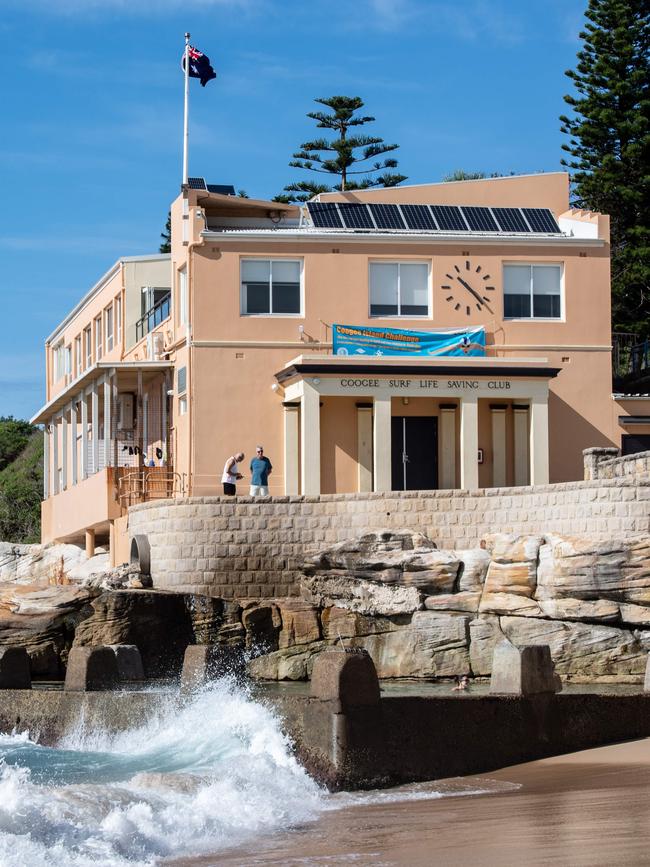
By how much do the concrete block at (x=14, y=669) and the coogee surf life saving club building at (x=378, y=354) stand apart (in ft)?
52.1

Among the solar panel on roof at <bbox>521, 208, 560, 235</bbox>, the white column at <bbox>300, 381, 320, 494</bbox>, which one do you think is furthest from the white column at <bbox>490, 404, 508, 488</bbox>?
the solar panel on roof at <bbox>521, 208, 560, 235</bbox>

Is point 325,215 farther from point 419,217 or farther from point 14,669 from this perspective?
point 14,669

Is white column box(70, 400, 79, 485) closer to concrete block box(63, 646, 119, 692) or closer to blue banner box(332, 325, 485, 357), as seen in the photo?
blue banner box(332, 325, 485, 357)

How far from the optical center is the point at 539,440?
33.1 m

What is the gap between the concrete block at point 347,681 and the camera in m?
12.8

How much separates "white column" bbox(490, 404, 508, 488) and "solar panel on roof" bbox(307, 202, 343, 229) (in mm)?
5980

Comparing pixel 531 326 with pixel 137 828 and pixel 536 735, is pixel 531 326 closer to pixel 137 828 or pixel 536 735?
pixel 536 735

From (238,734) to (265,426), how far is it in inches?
782

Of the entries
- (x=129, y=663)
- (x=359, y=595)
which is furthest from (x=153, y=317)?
(x=129, y=663)

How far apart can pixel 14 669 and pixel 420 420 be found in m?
18.6

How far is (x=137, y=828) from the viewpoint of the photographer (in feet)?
35.8

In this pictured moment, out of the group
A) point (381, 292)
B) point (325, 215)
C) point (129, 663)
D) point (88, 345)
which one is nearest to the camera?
point (129, 663)

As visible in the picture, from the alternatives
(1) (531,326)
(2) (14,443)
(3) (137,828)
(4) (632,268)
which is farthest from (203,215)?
(2) (14,443)

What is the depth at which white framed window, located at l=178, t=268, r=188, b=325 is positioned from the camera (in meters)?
34.7
